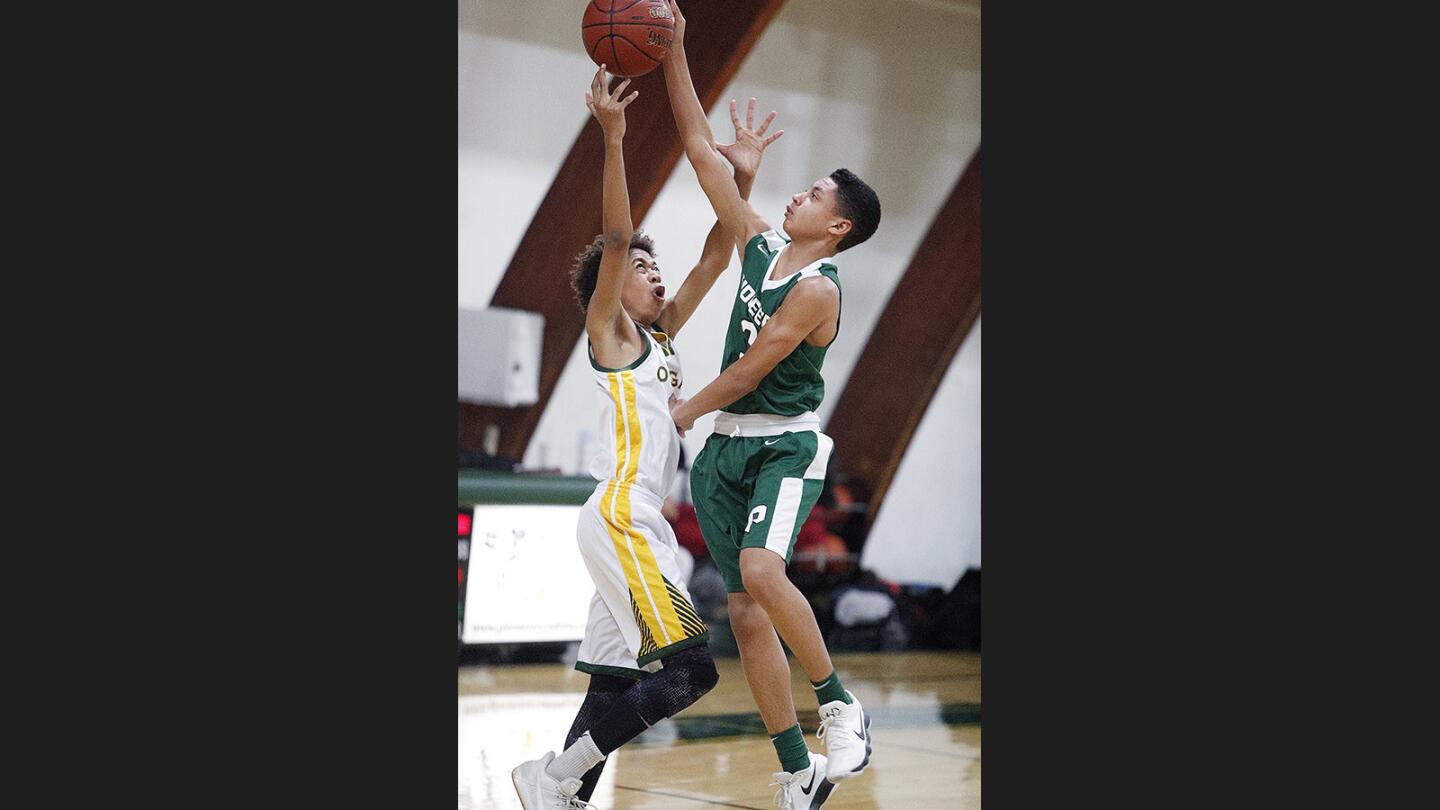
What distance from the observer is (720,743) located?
5547mm

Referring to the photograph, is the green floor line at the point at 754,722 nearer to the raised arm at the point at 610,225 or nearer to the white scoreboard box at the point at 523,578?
the white scoreboard box at the point at 523,578

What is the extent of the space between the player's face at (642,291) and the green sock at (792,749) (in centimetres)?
118

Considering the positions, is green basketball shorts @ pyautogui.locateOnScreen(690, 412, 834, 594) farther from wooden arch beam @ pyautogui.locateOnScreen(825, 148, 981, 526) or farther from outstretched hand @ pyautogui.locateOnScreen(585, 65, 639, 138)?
wooden arch beam @ pyautogui.locateOnScreen(825, 148, 981, 526)

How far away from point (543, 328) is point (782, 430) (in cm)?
569

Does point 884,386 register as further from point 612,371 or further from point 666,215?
point 612,371

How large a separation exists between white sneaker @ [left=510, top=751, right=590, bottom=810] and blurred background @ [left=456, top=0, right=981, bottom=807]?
7.59ft

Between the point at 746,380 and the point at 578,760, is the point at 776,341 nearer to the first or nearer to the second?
the point at 746,380

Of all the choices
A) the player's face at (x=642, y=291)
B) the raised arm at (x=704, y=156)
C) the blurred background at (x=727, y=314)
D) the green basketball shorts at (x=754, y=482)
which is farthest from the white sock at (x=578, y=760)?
the blurred background at (x=727, y=314)

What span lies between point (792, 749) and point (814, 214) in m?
1.47

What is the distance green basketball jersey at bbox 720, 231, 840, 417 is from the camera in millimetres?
4020

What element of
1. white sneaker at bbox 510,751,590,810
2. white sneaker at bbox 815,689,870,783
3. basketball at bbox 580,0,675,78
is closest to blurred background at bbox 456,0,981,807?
white sneaker at bbox 815,689,870,783

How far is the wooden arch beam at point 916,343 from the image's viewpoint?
11273 millimetres

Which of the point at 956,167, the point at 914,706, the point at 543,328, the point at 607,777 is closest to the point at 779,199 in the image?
the point at 956,167

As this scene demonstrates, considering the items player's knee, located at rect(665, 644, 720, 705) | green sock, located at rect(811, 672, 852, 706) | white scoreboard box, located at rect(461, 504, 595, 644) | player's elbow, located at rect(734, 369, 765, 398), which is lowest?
white scoreboard box, located at rect(461, 504, 595, 644)
